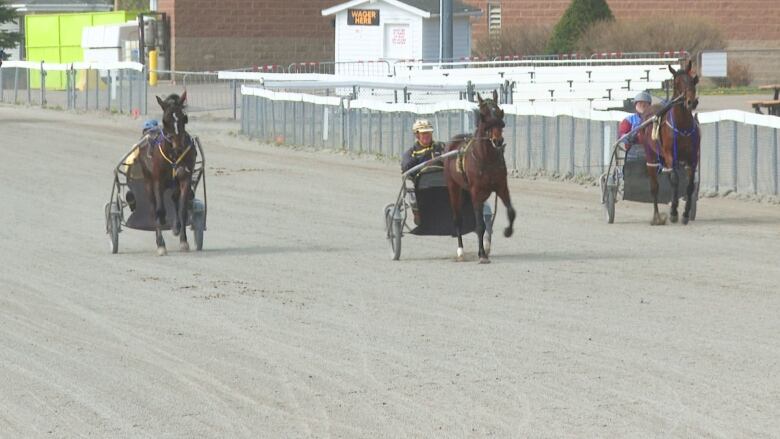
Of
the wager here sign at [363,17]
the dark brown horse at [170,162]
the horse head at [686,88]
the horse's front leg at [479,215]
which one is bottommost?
the horse's front leg at [479,215]

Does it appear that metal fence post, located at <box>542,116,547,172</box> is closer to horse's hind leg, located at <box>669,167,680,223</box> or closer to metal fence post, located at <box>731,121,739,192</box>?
metal fence post, located at <box>731,121,739,192</box>

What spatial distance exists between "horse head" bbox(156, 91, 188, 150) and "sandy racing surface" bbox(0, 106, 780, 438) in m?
1.08

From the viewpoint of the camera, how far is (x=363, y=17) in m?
48.1

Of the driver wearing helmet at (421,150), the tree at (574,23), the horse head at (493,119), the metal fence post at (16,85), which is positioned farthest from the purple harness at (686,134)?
the tree at (574,23)

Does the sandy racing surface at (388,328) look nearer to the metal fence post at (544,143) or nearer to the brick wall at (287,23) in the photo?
the metal fence post at (544,143)

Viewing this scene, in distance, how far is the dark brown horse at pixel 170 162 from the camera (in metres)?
15.6

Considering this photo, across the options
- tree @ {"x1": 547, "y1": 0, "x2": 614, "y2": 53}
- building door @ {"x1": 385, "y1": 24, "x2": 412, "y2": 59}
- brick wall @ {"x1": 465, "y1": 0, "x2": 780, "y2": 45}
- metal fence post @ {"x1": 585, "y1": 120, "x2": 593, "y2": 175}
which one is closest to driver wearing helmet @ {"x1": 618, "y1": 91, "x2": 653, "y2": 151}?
metal fence post @ {"x1": 585, "y1": 120, "x2": 593, "y2": 175}

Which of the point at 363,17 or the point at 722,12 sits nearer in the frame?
the point at 363,17

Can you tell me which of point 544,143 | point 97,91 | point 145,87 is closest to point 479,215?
point 544,143

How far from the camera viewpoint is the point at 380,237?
17531mm

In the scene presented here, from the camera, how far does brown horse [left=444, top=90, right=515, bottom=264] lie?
14125mm

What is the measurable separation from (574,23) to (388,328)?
37.1 m

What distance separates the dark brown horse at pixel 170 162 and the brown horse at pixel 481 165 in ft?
8.02

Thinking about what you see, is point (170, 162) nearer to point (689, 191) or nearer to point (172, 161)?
point (172, 161)
